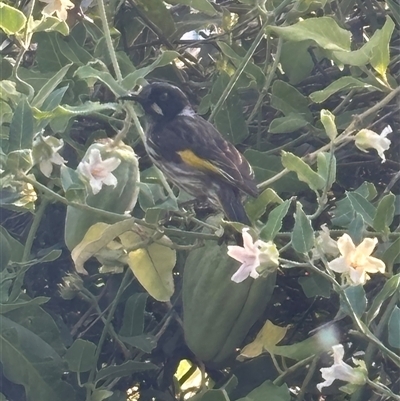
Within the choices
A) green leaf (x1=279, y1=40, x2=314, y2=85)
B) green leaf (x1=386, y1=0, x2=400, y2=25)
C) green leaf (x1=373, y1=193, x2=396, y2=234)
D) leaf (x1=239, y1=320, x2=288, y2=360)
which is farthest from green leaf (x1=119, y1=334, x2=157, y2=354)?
green leaf (x1=386, y1=0, x2=400, y2=25)

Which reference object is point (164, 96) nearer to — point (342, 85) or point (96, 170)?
point (342, 85)

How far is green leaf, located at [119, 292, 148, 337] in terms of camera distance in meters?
1.25

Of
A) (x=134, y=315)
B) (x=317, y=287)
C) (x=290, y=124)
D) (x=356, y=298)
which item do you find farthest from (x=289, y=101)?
(x=356, y=298)

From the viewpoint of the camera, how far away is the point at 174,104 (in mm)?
1537

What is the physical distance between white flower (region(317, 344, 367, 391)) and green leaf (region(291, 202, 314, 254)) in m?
0.11

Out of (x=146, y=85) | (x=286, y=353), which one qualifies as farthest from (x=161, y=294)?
(x=146, y=85)

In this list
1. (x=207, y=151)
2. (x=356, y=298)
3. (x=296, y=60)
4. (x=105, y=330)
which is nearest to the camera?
(x=356, y=298)

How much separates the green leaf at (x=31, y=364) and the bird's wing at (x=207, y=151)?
35cm

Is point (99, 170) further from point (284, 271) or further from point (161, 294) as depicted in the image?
point (284, 271)

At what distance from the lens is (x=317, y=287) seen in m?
1.25

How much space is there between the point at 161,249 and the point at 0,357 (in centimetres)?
26

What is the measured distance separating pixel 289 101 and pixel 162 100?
0.26 meters

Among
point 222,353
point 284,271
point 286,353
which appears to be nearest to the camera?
point 286,353

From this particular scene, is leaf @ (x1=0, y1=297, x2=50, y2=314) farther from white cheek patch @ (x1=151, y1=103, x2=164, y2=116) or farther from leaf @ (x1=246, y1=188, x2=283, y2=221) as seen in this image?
white cheek patch @ (x1=151, y1=103, x2=164, y2=116)
